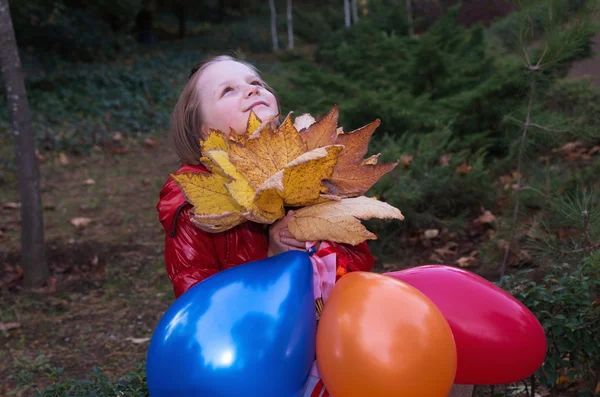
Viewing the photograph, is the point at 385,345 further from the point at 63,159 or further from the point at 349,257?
the point at 63,159

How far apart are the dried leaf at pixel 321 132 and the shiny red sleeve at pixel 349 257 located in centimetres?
28

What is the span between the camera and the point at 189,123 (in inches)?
88.6

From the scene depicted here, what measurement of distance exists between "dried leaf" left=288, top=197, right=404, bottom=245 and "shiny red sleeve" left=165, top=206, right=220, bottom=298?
1.27 ft

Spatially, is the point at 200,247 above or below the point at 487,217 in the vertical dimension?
above

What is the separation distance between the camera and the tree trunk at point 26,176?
4.50 metres

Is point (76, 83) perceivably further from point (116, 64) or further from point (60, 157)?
point (60, 157)

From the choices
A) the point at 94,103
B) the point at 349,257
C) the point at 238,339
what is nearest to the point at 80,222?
the point at 349,257

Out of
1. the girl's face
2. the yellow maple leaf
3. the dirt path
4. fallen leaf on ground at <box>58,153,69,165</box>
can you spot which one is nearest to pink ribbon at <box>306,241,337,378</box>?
the yellow maple leaf

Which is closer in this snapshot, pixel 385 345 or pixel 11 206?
pixel 385 345

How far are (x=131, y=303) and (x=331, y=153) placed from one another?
2.93 meters

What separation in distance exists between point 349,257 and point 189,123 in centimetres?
74

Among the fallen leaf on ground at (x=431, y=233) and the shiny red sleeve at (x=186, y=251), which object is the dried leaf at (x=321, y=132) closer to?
the shiny red sleeve at (x=186, y=251)

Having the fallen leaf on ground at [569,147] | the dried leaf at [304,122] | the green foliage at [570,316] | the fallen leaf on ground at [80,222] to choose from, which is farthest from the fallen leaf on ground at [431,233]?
the fallen leaf on ground at [80,222]

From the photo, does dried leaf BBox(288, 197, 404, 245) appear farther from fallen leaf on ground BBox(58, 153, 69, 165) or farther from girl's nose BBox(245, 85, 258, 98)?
fallen leaf on ground BBox(58, 153, 69, 165)
